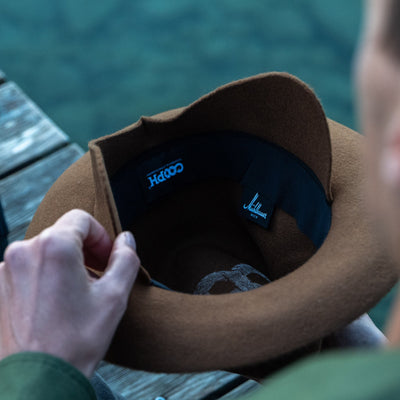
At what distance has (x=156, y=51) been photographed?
255cm

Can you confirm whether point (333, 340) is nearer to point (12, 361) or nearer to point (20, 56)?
point (12, 361)

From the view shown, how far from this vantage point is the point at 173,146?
0.67 metres

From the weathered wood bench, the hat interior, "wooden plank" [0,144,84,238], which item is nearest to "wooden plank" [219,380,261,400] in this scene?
the weathered wood bench

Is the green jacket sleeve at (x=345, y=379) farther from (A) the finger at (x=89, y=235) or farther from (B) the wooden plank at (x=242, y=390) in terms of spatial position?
(B) the wooden plank at (x=242, y=390)

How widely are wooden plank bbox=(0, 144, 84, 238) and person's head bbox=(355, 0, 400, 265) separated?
0.83 metres

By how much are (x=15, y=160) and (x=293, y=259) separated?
0.68 m

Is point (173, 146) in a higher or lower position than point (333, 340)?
higher

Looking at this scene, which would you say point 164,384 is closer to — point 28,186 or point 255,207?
point 255,207

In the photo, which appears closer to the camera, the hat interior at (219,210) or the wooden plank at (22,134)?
the hat interior at (219,210)

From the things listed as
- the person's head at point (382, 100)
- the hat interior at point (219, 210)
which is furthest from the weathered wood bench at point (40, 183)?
the person's head at point (382, 100)

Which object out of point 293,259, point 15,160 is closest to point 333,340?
point 293,259

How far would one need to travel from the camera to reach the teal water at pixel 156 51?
239cm

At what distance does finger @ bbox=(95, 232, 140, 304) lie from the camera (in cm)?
46

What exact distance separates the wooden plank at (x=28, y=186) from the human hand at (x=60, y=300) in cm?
57
